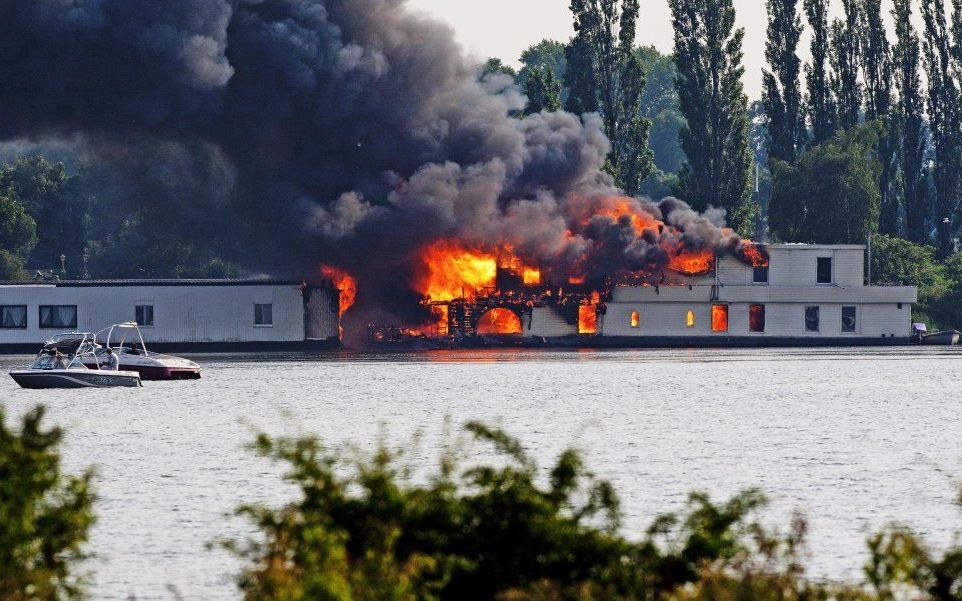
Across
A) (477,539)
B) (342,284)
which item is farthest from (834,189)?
(477,539)

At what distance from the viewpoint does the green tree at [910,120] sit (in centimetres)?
12525

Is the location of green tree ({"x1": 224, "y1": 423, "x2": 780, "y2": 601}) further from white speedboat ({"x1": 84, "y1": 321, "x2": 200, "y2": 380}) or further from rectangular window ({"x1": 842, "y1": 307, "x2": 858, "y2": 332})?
rectangular window ({"x1": 842, "y1": 307, "x2": 858, "y2": 332})

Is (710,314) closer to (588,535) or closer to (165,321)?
(165,321)

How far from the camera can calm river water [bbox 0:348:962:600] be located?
3169 centimetres

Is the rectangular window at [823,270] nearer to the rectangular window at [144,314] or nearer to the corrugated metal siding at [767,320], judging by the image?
the corrugated metal siding at [767,320]

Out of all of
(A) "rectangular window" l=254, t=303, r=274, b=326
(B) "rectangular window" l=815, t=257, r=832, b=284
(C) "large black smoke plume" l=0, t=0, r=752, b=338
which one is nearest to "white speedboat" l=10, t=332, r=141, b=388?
(C) "large black smoke plume" l=0, t=0, r=752, b=338

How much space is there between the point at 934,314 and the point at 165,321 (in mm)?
58922

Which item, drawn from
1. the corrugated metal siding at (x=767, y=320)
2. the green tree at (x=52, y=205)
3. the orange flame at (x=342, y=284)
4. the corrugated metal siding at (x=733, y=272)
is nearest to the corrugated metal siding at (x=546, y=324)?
the corrugated metal siding at (x=767, y=320)

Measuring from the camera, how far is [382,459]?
18.3 metres

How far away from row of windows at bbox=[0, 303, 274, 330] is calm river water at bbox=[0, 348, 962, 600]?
4.26 m

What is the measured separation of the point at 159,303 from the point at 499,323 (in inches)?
977

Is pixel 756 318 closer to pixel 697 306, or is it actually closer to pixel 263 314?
pixel 697 306

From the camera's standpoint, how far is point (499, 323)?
119 metres

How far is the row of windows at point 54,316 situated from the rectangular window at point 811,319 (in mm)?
38933
